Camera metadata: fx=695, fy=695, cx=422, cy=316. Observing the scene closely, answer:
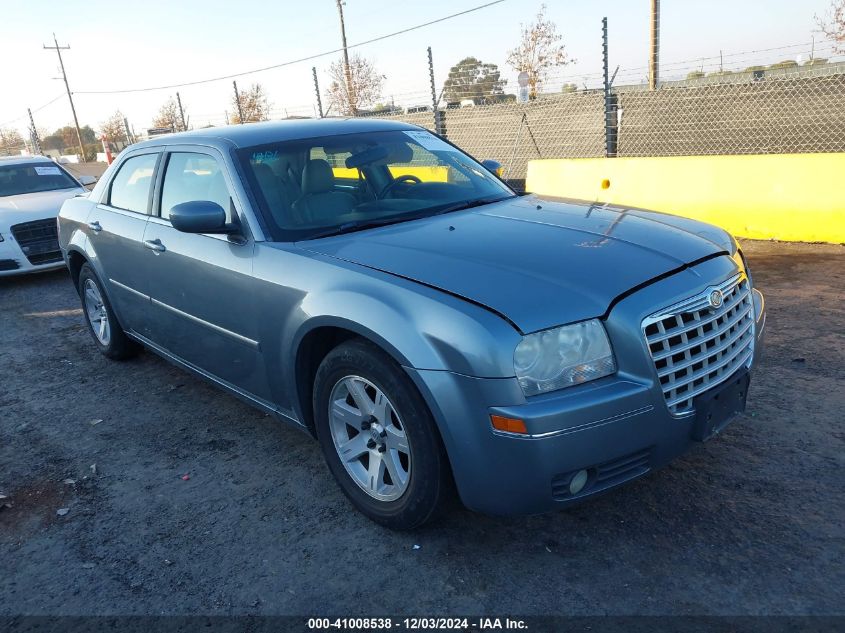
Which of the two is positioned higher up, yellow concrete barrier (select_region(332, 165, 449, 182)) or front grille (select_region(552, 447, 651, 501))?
yellow concrete barrier (select_region(332, 165, 449, 182))

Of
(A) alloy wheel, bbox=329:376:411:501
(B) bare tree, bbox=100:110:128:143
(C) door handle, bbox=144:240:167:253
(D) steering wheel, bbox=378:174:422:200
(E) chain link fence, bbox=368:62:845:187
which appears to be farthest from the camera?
(B) bare tree, bbox=100:110:128:143

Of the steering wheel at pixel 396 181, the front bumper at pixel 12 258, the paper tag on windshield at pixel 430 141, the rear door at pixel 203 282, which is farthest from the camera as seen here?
the front bumper at pixel 12 258

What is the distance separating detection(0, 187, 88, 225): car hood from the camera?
857 centimetres

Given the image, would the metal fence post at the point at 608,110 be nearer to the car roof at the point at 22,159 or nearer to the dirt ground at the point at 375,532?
the dirt ground at the point at 375,532

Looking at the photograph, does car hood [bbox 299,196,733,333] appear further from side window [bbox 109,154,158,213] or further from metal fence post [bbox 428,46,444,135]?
metal fence post [bbox 428,46,444,135]

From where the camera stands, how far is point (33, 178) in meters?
9.91

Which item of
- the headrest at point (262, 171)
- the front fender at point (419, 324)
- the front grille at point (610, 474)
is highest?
the headrest at point (262, 171)

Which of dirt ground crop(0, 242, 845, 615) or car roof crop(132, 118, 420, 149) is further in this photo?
car roof crop(132, 118, 420, 149)

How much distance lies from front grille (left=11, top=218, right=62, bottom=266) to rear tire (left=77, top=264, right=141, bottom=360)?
346cm

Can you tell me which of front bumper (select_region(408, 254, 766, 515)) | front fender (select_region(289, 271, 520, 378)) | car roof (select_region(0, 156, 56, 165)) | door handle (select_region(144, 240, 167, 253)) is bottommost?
front bumper (select_region(408, 254, 766, 515))

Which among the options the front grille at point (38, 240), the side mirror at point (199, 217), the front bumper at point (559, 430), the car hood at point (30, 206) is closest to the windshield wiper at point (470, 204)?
the side mirror at point (199, 217)

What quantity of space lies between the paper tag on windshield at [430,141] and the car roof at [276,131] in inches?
3.1

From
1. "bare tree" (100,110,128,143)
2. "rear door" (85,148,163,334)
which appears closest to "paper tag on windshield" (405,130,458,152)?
"rear door" (85,148,163,334)

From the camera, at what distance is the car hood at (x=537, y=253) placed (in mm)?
2477
